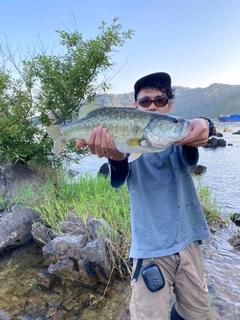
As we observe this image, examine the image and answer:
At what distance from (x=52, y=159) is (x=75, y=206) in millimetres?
2875

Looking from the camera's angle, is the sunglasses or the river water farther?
the river water

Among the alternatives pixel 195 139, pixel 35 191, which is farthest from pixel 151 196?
pixel 35 191

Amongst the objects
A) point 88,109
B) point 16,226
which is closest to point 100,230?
point 16,226

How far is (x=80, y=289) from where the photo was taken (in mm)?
4242

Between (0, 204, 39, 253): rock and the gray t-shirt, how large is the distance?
4014 millimetres

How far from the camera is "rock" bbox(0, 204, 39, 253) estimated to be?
5.48 m

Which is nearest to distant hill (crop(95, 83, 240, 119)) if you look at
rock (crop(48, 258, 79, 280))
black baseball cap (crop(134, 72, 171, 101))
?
rock (crop(48, 258, 79, 280))

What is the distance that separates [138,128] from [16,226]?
4.47 meters

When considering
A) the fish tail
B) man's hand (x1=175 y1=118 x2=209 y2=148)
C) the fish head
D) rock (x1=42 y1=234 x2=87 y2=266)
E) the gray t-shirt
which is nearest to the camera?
man's hand (x1=175 y1=118 x2=209 y2=148)

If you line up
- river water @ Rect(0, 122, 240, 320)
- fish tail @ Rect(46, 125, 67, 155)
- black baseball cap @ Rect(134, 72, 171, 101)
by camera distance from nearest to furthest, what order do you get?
black baseball cap @ Rect(134, 72, 171, 101), fish tail @ Rect(46, 125, 67, 155), river water @ Rect(0, 122, 240, 320)

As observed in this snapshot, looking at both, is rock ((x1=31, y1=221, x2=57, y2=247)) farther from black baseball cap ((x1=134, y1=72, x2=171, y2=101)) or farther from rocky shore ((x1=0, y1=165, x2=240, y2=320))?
black baseball cap ((x1=134, y1=72, x2=171, y2=101))

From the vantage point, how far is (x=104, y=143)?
7.87 feet

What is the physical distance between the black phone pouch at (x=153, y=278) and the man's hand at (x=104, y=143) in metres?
1.00

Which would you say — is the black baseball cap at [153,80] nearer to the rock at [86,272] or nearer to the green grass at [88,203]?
the green grass at [88,203]
